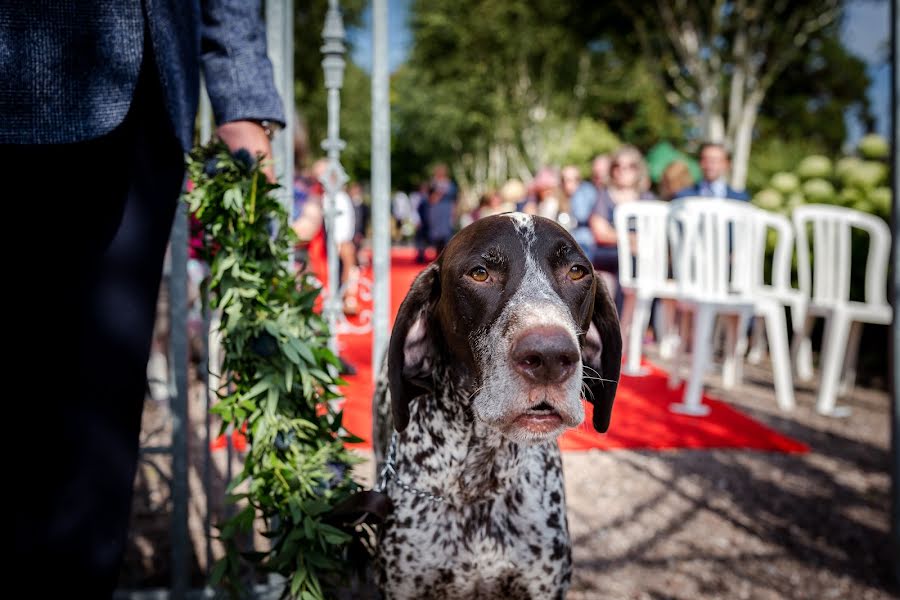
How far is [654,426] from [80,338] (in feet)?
16.3

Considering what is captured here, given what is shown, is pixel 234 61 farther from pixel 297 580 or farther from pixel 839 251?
pixel 839 251

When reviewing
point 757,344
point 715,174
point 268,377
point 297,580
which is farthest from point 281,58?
point 757,344

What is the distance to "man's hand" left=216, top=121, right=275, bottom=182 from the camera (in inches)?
79.3

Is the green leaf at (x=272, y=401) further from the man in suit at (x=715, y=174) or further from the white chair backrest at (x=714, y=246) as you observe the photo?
the man in suit at (x=715, y=174)

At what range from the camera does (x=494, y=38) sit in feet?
93.5

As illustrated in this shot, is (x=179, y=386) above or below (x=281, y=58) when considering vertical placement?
below

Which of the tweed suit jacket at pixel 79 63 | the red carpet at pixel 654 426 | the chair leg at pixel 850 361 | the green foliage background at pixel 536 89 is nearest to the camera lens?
the tweed suit jacket at pixel 79 63

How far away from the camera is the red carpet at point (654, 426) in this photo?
5238 millimetres

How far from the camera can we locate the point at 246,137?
2.03 metres

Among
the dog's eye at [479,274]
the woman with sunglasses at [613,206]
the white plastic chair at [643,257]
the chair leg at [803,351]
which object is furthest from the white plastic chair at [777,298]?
the dog's eye at [479,274]

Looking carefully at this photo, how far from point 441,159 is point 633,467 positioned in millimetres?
40747

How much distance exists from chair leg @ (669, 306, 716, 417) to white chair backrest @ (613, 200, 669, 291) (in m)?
1.14

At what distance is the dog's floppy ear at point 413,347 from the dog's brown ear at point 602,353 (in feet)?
1.55

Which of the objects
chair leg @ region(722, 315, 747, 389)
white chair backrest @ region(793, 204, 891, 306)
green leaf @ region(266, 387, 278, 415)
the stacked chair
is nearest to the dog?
green leaf @ region(266, 387, 278, 415)
